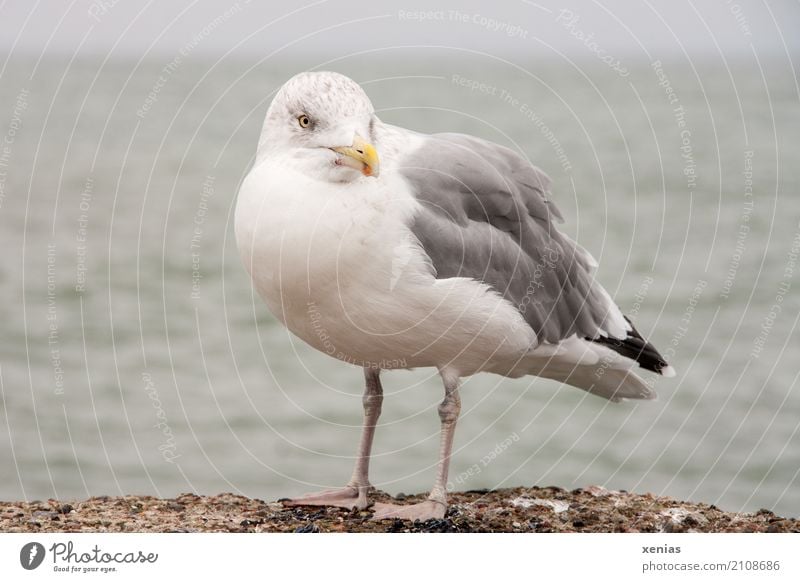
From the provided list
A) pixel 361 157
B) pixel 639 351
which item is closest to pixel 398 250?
pixel 361 157

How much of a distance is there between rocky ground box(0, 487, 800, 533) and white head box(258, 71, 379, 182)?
1342 millimetres

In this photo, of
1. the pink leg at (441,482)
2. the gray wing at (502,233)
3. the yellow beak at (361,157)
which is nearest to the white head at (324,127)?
the yellow beak at (361,157)

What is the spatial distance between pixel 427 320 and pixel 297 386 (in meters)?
6.22

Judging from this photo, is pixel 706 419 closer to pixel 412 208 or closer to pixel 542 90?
pixel 542 90

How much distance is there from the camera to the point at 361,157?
3.89 metres

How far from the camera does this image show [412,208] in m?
4.11

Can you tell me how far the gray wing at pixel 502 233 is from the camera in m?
4.23

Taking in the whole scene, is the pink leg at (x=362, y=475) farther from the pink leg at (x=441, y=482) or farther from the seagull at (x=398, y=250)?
the pink leg at (x=441, y=482)

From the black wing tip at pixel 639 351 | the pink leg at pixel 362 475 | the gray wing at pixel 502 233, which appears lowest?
the pink leg at pixel 362 475

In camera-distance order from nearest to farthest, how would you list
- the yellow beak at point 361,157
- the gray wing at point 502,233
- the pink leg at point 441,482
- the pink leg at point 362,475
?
the yellow beak at point 361,157 → the gray wing at point 502,233 → the pink leg at point 441,482 → the pink leg at point 362,475

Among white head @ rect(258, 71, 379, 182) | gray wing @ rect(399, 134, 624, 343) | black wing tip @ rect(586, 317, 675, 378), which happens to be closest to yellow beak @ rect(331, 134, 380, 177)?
white head @ rect(258, 71, 379, 182)

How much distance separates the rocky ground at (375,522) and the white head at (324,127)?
4.40 feet

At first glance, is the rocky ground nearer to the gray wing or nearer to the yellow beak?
the gray wing
